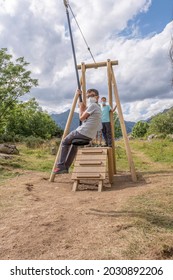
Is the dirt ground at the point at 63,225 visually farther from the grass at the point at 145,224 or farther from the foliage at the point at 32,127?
the foliage at the point at 32,127

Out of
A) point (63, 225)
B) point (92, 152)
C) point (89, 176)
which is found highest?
point (92, 152)

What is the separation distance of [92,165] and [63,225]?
3.25 m

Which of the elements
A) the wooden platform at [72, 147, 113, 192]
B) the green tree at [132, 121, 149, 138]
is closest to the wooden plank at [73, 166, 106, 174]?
the wooden platform at [72, 147, 113, 192]

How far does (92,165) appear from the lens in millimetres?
7254

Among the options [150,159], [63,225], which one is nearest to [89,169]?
[63,225]

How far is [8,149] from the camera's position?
1535 cm

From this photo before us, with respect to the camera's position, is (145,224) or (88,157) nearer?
(145,224)

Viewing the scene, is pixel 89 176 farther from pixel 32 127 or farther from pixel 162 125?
pixel 162 125

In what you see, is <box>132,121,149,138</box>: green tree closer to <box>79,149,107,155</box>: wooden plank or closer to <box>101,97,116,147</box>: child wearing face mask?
<box>101,97,116,147</box>: child wearing face mask

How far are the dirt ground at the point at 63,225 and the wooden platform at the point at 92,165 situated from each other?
18.5 inches

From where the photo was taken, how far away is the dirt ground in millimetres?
3289

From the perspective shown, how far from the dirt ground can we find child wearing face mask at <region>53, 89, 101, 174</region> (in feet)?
2.20

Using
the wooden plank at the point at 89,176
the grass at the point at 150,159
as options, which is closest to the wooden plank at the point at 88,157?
the wooden plank at the point at 89,176
